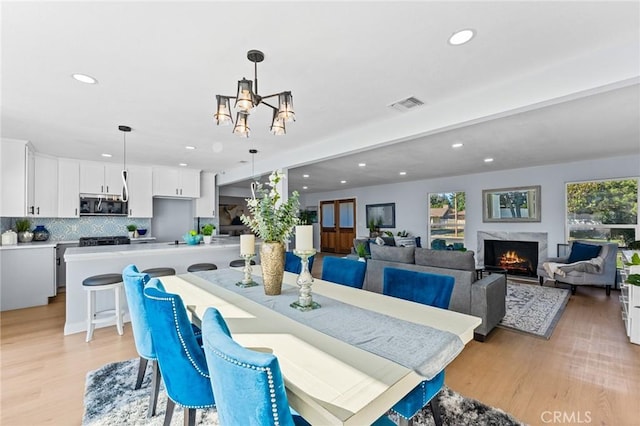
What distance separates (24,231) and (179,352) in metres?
5.46

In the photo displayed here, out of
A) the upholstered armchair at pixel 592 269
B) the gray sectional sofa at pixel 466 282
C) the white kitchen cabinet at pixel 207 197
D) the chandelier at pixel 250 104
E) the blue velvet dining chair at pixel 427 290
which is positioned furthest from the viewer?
the white kitchen cabinet at pixel 207 197

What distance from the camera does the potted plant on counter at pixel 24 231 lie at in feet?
15.2

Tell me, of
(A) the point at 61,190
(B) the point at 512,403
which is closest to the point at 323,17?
(B) the point at 512,403

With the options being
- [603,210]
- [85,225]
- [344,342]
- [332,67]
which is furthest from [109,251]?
[603,210]

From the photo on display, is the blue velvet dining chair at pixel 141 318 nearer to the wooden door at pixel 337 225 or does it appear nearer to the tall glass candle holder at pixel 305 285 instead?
the tall glass candle holder at pixel 305 285

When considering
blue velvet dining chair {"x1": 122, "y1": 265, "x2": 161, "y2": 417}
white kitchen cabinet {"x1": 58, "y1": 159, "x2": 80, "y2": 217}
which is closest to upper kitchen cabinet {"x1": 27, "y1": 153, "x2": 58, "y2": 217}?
white kitchen cabinet {"x1": 58, "y1": 159, "x2": 80, "y2": 217}

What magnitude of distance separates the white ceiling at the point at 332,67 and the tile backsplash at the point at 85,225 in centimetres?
202

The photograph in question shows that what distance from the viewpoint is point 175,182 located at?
6.05m

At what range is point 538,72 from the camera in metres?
2.15

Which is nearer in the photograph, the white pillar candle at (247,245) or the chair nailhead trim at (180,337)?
the chair nailhead trim at (180,337)

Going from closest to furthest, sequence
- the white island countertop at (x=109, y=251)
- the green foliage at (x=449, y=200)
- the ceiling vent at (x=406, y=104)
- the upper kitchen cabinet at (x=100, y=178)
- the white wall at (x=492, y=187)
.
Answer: the ceiling vent at (x=406, y=104)
the white island countertop at (x=109, y=251)
the upper kitchen cabinet at (x=100, y=178)
the white wall at (x=492, y=187)
the green foliage at (x=449, y=200)

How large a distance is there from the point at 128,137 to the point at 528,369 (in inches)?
201

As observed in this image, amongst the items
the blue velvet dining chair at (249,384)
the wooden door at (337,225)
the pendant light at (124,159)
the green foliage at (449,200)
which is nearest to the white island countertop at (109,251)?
the pendant light at (124,159)

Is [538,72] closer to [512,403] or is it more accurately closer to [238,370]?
[512,403]
